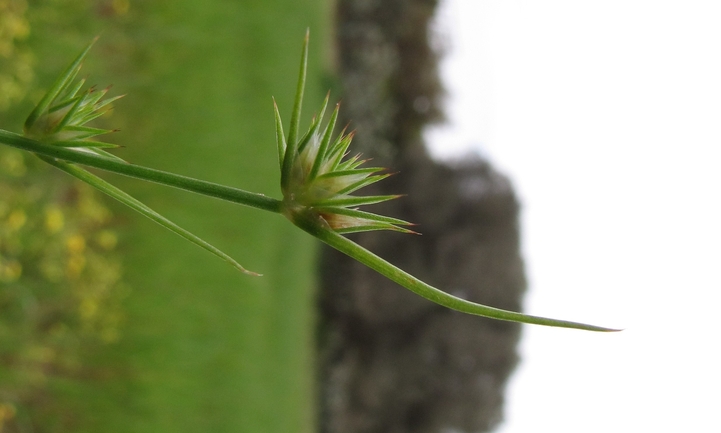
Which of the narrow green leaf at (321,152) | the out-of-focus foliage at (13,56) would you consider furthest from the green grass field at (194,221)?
the narrow green leaf at (321,152)

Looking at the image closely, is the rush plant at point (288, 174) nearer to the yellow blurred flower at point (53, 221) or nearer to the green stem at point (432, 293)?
the green stem at point (432, 293)

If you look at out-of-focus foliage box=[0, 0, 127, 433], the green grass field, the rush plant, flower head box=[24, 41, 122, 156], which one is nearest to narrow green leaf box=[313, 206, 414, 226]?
the rush plant

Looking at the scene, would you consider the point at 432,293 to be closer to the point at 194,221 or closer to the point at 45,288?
the point at 45,288

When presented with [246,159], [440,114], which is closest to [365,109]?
[440,114]

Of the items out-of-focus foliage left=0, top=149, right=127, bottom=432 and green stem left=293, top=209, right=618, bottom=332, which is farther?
out-of-focus foliage left=0, top=149, right=127, bottom=432

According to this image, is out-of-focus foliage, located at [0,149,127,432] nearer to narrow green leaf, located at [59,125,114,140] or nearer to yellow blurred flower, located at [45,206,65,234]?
yellow blurred flower, located at [45,206,65,234]

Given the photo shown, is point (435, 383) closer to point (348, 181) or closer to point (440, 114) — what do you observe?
point (440, 114)
